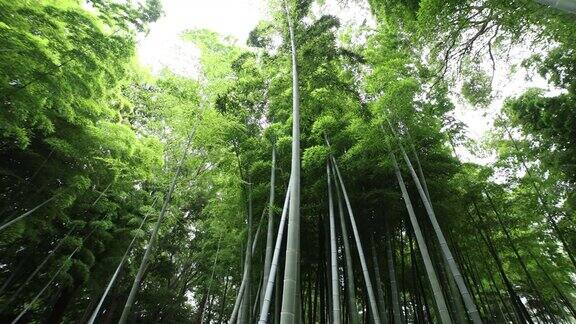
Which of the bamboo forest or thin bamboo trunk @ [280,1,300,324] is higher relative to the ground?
the bamboo forest

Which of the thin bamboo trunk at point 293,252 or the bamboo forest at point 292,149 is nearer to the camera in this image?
the thin bamboo trunk at point 293,252

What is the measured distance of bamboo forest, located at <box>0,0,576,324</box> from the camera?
3.67 metres

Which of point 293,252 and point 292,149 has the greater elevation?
point 292,149

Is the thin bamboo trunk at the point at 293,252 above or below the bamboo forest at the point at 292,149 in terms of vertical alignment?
below

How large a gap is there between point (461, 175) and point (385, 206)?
1.81 metres

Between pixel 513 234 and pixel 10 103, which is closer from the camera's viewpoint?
pixel 10 103

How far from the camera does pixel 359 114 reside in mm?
5223

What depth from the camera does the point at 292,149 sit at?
313 cm

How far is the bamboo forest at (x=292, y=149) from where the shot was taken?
367 cm

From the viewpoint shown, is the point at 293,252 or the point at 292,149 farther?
the point at 292,149

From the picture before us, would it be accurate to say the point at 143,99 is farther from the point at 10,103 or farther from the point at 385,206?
the point at 385,206

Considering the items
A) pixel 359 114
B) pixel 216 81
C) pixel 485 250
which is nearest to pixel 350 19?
pixel 359 114

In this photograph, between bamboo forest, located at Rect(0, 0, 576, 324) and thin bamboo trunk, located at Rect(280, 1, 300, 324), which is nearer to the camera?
thin bamboo trunk, located at Rect(280, 1, 300, 324)

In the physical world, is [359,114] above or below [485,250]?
above
